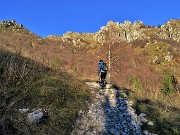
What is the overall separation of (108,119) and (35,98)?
3215mm

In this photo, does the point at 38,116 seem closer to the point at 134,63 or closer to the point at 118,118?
the point at 118,118

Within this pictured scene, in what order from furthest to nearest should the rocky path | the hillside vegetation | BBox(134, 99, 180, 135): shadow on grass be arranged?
the hillside vegetation
BBox(134, 99, 180, 135): shadow on grass
the rocky path

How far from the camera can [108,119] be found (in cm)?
1371

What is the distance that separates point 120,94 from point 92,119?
6.05 metres

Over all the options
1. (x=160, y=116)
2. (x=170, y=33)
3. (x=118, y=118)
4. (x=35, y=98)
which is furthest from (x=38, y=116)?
(x=170, y=33)

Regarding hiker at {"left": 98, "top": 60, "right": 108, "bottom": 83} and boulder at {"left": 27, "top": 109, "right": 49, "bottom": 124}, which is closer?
boulder at {"left": 27, "top": 109, "right": 49, "bottom": 124}

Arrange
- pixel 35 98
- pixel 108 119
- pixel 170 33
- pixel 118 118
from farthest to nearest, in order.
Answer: pixel 170 33, pixel 118 118, pixel 108 119, pixel 35 98

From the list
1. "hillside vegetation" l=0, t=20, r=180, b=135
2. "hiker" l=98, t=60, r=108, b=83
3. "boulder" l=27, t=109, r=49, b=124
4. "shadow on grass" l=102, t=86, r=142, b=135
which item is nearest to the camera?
"boulder" l=27, t=109, r=49, b=124

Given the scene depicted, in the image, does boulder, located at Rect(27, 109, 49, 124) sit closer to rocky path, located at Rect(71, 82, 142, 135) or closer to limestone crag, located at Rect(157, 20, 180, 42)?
rocky path, located at Rect(71, 82, 142, 135)

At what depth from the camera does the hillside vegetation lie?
1678 cm

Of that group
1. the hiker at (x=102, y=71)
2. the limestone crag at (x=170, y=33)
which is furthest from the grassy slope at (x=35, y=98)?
the limestone crag at (x=170, y=33)

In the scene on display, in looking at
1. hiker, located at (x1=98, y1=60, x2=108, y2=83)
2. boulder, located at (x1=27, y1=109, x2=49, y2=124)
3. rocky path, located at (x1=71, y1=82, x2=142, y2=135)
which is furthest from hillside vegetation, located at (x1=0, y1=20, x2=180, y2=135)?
boulder, located at (x1=27, y1=109, x2=49, y2=124)

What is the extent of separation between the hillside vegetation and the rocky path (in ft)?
2.73

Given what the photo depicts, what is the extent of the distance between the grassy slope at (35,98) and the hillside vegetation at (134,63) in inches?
50.7
